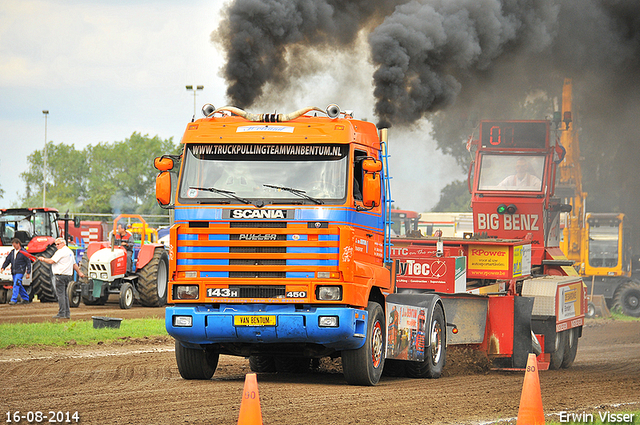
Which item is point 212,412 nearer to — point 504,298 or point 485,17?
point 504,298

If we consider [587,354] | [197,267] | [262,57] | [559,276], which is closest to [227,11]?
[262,57]

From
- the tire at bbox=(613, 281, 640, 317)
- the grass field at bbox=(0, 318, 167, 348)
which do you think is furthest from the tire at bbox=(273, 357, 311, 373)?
the tire at bbox=(613, 281, 640, 317)

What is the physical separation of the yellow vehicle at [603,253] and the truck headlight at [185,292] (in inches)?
777

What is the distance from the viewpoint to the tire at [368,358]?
10.5 meters

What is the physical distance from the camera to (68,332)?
16.4 metres

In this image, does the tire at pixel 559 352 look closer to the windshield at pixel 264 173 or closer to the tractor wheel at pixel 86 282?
the windshield at pixel 264 173

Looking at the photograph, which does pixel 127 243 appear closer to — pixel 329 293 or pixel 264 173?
pixel 264 173

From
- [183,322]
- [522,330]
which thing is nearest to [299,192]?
[183,322]

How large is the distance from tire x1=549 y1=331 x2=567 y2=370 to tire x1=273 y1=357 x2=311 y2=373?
445 centimetres

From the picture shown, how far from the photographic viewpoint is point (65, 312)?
19.4 metres

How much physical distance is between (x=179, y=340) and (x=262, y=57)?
6.21m

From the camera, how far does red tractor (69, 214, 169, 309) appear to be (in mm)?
23031

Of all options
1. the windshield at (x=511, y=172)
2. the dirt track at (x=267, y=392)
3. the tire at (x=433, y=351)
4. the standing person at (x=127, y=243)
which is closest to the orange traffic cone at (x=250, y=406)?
the dirt track at (x=267, y=392)

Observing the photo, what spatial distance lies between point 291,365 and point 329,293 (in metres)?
3.45
